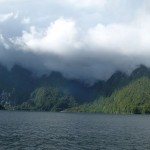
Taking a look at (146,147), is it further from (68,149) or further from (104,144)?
(68,149)

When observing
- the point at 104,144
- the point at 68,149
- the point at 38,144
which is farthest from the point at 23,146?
the point at 104,144

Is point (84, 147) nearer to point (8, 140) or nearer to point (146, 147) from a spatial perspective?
point (146, 147)

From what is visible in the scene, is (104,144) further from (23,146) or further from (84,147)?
(23,146)

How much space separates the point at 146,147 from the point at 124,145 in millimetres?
6221

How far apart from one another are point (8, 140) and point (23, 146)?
12585 millimetres

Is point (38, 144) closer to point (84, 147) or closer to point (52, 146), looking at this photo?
point (52, 146)

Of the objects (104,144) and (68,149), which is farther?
(104,144)

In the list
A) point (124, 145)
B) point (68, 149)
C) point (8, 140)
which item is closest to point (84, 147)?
point (68, 149)

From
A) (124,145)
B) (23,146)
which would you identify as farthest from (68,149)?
(124,145)

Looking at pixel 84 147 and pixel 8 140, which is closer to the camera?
pixel 84 147

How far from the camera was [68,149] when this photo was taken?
87.0m

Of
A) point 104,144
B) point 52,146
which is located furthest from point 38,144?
point 104,144

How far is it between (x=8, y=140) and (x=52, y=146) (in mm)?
16702

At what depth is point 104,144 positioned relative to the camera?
96688 millimetres
